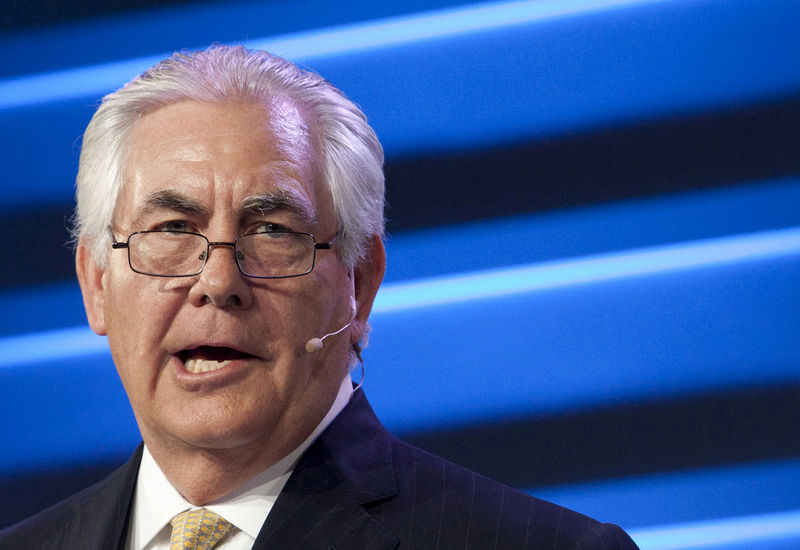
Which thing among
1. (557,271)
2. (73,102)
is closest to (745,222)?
(557,271)

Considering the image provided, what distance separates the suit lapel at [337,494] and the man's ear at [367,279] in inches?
6.8

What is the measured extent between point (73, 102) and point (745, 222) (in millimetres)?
1631

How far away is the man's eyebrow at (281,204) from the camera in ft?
5.19

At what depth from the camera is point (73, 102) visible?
2.35 metres

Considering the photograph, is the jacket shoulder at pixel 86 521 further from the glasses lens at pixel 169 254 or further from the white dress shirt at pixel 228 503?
the glasses lens at pixel 169 254

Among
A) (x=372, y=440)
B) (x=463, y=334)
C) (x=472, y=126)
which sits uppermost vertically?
(x=472, y=126)

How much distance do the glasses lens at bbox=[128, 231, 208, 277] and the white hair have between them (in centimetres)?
12

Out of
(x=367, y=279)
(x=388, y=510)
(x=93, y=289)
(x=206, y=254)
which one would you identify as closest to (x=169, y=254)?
(x=206, y=254)

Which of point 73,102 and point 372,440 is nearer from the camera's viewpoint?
point 372,440

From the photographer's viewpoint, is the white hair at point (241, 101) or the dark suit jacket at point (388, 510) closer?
the dark suit jacket at point (388, 510)

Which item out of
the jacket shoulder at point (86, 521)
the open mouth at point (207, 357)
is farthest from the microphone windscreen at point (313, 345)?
the jacket shoulder at point (86, 521)

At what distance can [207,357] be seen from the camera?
1.58m

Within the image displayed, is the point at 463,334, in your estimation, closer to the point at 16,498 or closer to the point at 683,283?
the point at 683,283

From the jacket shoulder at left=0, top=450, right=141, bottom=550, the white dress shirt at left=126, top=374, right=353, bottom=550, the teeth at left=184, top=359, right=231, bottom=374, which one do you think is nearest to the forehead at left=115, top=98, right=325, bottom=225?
the teeth at left=184, top=359, right=231, bottom=374
